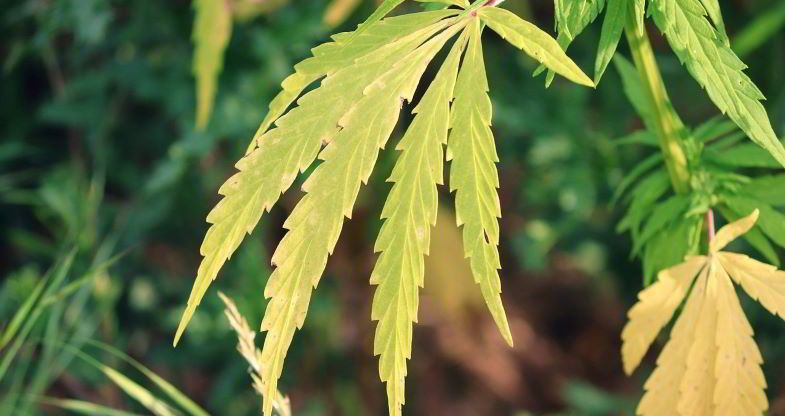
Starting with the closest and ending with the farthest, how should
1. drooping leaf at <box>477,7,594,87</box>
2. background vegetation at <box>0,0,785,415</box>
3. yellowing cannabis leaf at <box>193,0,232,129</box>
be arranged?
drooping leaf at <box>477,7,594,87</box> < yellowing cannabis leaf at <box>193,0,232,129</box> < background vegetation at <box>0,0,785,415</box>

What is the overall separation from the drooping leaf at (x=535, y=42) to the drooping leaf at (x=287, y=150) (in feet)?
0.12

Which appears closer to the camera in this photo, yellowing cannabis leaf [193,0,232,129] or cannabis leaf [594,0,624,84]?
cannabis leaf [594,0,624,84]

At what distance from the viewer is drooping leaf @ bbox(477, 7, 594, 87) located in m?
0.69

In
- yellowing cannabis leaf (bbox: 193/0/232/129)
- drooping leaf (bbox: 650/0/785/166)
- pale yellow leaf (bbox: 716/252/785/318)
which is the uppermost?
yellowing cannabis leaf (bbox: 193/0/232/129)

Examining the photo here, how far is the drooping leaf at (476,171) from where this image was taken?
0.72m

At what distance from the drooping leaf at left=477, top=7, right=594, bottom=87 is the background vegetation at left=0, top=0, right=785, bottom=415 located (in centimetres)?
66

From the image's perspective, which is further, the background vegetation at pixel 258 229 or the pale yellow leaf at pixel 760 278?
the background vegetation at pixel 258 229

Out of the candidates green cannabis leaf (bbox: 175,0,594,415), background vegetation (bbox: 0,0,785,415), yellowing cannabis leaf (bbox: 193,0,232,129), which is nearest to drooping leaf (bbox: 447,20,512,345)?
green cannabis leaf (bbox: 175,0,594,415)

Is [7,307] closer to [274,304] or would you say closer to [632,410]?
[632,410]

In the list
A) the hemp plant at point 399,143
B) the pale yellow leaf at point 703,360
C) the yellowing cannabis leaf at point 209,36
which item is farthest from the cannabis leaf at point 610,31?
the yellowing cannabis leaf at point 209,36

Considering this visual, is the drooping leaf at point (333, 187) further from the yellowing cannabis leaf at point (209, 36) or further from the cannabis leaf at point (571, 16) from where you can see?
the yellowing cannabis leaf at point (209, 36)

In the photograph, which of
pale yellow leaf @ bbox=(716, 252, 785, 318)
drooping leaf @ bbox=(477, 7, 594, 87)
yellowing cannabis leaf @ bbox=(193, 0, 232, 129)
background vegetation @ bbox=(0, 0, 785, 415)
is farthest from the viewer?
background vegetation @ bbox=(0, 0, 785, 415)

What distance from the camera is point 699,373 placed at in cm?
85

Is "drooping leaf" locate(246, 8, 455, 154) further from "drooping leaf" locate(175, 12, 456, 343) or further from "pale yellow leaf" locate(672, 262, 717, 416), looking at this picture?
"pale yellow leaf" locate(672, 262, 717, 416)
